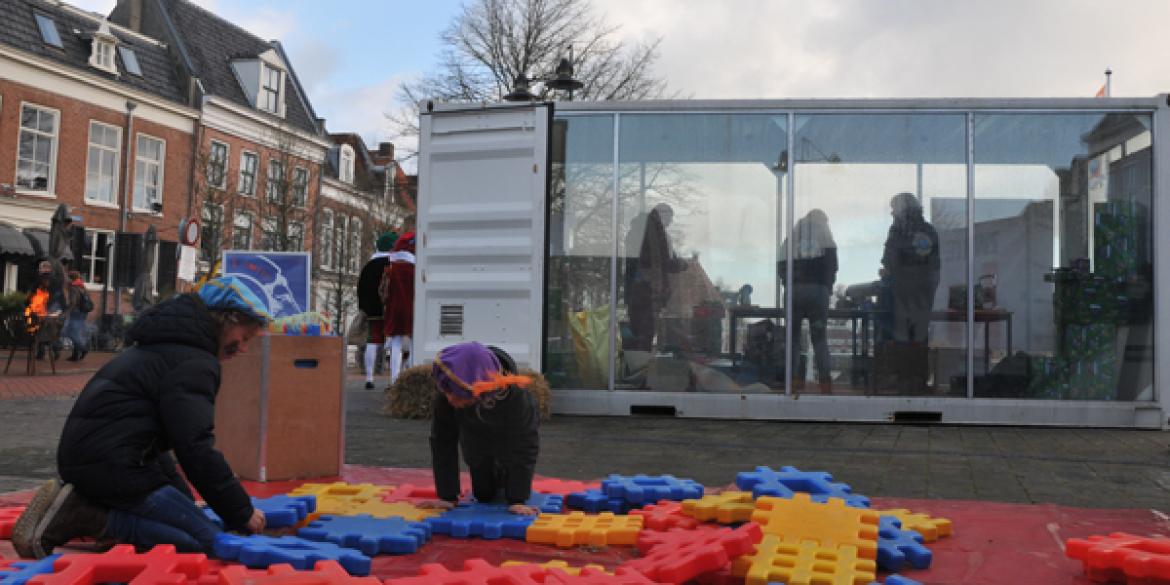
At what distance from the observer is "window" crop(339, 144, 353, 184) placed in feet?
136

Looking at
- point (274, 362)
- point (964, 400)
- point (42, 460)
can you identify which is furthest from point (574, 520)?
point (964, 400)

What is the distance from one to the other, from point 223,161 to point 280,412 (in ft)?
89.3

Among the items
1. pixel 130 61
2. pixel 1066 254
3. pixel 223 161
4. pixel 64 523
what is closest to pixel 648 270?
pixel 1066 254

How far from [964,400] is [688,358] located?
2.59 m

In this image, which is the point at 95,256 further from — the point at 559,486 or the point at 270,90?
the point at 559,486

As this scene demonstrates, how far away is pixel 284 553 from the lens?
311cm

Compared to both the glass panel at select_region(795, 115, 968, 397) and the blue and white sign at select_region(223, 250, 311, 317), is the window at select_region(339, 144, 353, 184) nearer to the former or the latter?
the glass panel at select_region(795, 115, 968, 397)

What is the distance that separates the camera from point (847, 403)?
8.81m

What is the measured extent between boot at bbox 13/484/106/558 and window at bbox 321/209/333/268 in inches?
1260

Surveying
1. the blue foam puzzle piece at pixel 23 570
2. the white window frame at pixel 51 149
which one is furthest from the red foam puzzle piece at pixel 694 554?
the white window frame at pixel 51 149

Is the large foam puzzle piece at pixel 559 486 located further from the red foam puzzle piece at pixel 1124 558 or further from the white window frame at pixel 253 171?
the white window frame at pixel 253 171

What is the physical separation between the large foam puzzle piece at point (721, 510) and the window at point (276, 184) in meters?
25.7

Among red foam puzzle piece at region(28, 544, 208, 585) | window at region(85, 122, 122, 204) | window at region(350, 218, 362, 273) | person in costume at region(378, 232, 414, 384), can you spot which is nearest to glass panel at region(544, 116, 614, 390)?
person in costume at region(378, 232, 414, 384)

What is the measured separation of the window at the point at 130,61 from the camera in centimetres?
2942
